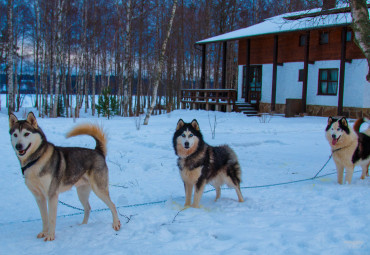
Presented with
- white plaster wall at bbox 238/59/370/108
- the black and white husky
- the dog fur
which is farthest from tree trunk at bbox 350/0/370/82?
white plaster wall at bbox 238/59/370/108

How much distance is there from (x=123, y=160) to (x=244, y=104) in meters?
15.1

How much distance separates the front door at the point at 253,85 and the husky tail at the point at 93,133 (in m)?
19.0

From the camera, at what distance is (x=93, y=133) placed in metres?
4.10

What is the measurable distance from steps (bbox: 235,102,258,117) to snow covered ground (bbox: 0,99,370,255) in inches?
Result: 484

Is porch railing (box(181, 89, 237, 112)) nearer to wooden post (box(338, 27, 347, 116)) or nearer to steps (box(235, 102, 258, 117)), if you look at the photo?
steps (box(235, 102, 258, 117))

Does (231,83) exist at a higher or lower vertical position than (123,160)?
higher

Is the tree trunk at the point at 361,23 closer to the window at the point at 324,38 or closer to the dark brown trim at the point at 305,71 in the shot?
the dark brown trim at the point at 305,71

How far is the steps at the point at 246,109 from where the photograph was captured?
2075 cm

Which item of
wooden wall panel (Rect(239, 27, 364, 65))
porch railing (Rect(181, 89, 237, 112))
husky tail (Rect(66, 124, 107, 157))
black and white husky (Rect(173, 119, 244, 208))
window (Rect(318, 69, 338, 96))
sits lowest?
black and white husky (Rect(173, 119, 244, 208))

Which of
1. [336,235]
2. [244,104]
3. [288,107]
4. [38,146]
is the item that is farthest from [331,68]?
[38,146]

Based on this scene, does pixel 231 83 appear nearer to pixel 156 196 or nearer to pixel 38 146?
pixel 156 196

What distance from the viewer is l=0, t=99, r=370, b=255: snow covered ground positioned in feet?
10.9

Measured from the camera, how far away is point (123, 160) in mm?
7980

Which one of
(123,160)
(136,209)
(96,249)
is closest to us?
(96,249)
